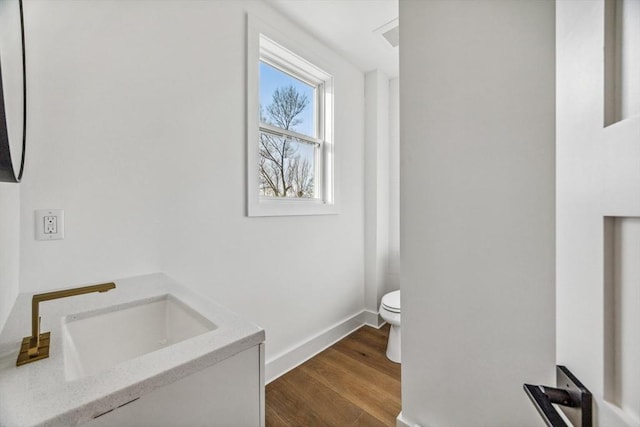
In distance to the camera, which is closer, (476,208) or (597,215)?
(597,215)

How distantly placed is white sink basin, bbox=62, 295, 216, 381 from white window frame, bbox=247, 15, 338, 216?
0.77 m

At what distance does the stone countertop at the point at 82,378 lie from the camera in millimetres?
455

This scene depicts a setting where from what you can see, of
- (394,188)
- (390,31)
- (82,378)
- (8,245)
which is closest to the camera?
(82,378)

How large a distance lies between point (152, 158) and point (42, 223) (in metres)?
0.47

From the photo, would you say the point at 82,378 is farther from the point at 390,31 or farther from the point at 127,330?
the point at 390,31

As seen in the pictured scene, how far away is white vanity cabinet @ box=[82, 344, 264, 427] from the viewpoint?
0.52m

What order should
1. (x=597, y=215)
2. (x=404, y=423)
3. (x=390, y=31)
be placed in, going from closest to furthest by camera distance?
(x=597, y=215)
(x=404, y=423)
(x=390, y=31)

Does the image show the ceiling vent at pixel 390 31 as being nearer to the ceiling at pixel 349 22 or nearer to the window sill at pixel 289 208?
the ceiling at pixel 349 22

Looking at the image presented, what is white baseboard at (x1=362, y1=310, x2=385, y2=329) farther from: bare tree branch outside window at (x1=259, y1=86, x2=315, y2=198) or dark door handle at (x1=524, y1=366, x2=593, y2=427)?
dark door handle at (x1=524, y1=366, x2=593, y2=427)

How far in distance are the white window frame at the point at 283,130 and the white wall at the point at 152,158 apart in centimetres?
5

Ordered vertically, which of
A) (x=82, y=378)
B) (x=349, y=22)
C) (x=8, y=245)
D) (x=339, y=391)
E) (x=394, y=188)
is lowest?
(x=339, y=391)

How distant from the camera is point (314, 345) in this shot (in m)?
2.08

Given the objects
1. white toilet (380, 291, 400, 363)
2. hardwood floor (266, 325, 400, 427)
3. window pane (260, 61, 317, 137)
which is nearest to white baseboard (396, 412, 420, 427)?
hardwood floor (266, 325, 400, 427)

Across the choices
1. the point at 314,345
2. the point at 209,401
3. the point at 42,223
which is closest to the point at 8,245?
the point at 42,223
